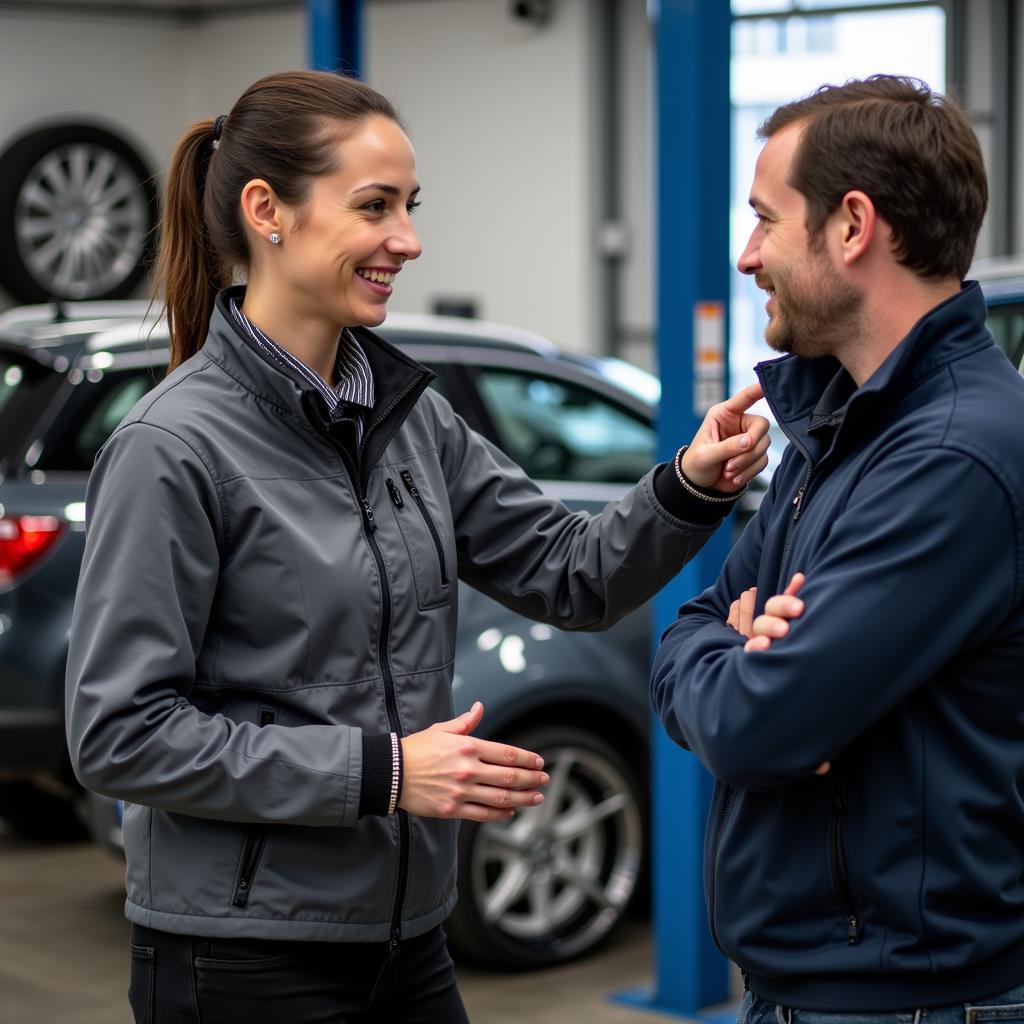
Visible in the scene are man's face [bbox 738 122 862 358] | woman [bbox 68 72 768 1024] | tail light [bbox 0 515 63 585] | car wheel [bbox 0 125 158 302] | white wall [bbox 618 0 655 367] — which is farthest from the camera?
car wheel [bbox 0 125 158 302]

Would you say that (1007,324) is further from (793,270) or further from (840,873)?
(840,873)

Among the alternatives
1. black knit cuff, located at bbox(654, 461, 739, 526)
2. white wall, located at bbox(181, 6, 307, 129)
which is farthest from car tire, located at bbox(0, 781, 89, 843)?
white wall, located at bbox(181, 6, 307, 129)

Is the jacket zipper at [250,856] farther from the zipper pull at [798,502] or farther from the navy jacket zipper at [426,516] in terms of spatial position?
the zipper pull at [798,502]

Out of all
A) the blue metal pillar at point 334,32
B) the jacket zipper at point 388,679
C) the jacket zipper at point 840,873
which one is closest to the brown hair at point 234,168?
the jacket zipper at point 388,679

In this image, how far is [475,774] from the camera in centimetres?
215

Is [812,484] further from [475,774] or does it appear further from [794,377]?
[475,774]

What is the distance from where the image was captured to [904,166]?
1.95 meters

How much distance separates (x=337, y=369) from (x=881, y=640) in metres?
0.98

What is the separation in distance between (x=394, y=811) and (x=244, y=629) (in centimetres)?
29

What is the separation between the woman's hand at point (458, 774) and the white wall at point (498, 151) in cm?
1038

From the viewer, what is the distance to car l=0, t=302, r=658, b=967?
4.70 meters

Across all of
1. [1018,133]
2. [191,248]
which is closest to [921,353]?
[191,248]

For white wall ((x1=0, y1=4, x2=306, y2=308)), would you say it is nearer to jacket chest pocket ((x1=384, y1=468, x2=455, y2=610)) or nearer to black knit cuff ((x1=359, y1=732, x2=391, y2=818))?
jacket chest pocket ((x1=384, y1=468, x2=455, y2=610))

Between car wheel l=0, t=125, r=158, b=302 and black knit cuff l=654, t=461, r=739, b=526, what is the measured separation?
10467 mm
